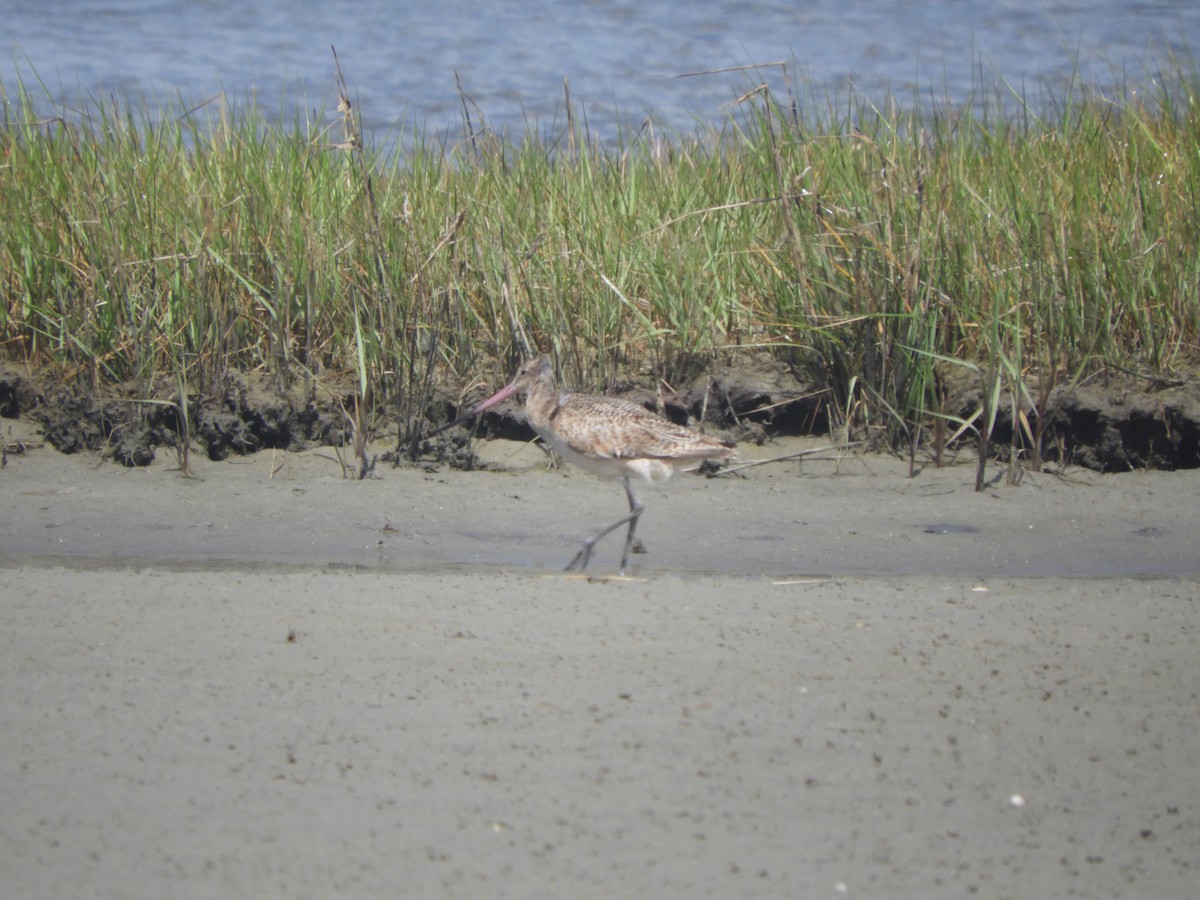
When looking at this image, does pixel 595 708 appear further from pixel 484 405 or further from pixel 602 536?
pixel 484 405

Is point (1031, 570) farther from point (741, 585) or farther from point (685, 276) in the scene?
point (685, 276)

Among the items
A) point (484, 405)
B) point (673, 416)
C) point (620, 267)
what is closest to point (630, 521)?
point (484, 405)

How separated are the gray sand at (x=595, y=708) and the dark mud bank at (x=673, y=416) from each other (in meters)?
0.73

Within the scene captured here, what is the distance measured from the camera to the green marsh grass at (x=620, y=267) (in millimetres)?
6715

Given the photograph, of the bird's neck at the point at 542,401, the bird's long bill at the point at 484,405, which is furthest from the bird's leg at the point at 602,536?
the bird's long bill at the point at 484,405

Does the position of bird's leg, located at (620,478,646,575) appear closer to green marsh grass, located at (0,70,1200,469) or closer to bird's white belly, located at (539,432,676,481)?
bird's white belly, located at (539,432,676,481)

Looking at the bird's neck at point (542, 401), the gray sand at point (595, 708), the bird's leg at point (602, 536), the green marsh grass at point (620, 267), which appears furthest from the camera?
the green marsh grass at point (620, 267)

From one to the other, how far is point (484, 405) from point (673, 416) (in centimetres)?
107

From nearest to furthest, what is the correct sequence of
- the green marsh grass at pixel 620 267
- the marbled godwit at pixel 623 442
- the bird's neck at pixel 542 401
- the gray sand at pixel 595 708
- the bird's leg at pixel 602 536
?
the gray sand at pixel 595 708
the bird's leg at pixel 602 536
the marbled godwit at pixel 623 442
the bird's neck at pixel 542 401
the green marsh grass at pixel 620 267

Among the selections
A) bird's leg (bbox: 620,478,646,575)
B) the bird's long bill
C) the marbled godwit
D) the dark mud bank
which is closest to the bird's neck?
the marbled godwit

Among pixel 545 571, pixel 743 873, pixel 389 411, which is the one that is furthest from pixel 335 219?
pixel 743 873

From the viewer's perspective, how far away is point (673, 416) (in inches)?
287

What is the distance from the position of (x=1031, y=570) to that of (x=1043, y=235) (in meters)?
1.79

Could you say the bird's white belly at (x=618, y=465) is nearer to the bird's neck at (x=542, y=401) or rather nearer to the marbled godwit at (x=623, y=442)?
the marbled godwit at (x=623, y=442)
